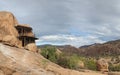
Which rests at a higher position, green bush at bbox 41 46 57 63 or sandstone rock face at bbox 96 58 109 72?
green bush at bbox 41 46 57 63

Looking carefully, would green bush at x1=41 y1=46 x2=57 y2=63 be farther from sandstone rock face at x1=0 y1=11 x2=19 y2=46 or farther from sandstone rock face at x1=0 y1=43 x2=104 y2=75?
sandstone rock face at x1=0 y1=43 x2=104 y2=75

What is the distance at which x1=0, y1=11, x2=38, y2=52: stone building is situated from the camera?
2146 inches

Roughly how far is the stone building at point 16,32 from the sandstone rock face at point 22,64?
7.05 meters

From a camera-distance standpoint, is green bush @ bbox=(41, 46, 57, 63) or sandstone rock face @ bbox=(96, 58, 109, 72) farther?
green bush @ bbox=(41, 46, 57, 63)

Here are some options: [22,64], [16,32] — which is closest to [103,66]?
[16,32]

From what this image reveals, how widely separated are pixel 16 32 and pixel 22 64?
834 inches

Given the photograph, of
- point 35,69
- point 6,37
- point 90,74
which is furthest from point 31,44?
point 35,69

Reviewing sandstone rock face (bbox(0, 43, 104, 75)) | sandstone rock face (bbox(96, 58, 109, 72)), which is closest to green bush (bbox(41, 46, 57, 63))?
sandstone rock face (bbox(96, 58, 109, 72))

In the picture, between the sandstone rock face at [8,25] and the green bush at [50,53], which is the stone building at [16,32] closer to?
the sandstone rock face at [8,25]

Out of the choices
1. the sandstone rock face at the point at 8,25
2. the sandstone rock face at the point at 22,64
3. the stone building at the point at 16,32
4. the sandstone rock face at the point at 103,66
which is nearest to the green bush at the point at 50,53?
the stone building at the point at 16,32

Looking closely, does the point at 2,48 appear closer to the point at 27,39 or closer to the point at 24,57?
the point at 24,57

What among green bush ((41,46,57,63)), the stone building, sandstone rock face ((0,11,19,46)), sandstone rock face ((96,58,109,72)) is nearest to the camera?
sandstone rock face ((0,11,19,46))

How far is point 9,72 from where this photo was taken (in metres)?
36.6

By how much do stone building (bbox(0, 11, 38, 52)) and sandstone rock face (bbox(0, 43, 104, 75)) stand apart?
7.05m
